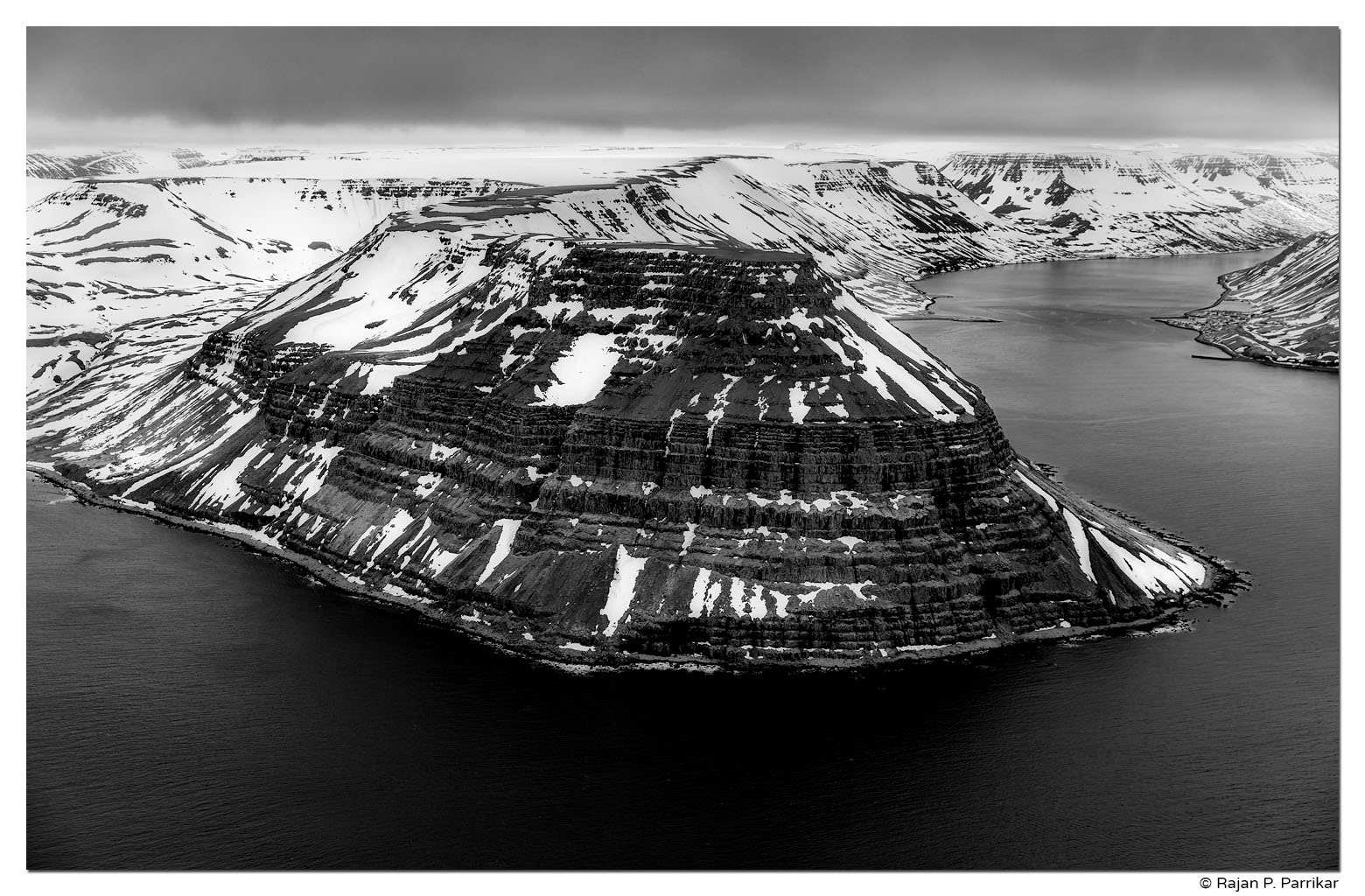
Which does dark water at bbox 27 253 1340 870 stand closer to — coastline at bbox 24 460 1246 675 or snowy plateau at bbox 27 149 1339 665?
coastline at bbox 24 460 1246 675

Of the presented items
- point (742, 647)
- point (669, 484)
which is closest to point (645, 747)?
point (742, 647)

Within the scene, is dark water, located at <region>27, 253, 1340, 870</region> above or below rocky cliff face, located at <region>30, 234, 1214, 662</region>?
below

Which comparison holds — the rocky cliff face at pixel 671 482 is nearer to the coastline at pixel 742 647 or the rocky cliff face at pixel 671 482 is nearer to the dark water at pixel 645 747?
the coastline at pixel 742 647

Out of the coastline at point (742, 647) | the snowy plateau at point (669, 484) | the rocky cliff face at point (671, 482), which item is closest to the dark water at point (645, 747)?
the coastline at point (742, 647)

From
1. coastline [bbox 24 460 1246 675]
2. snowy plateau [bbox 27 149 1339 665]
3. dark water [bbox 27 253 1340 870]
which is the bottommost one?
dark water [bbox 27 253 1340 870]

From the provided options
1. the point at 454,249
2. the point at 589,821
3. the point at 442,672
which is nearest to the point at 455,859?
the point at 589,821

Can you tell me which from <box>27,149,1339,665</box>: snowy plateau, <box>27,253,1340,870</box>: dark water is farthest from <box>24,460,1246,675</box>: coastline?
<box>27,253,1340,870</box>: dark water
